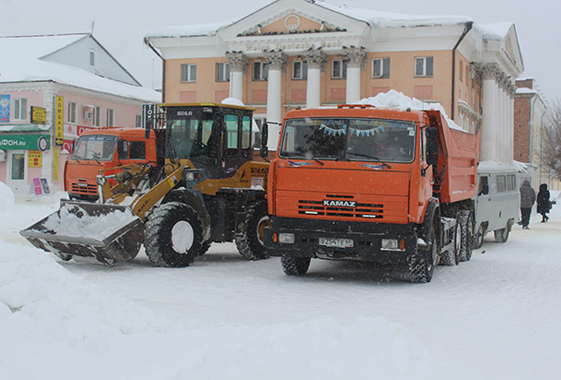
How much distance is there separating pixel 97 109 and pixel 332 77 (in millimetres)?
15655

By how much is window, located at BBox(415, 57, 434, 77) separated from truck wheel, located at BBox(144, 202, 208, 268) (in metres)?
26.4

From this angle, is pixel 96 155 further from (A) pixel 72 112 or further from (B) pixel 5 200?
(A) pixel 72 112

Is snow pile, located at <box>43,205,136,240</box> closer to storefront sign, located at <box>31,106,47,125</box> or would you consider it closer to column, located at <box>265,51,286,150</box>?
column, located at <box>265,51,286,150</box>

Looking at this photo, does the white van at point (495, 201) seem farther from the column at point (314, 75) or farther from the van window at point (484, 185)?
the column at point (314, 75)

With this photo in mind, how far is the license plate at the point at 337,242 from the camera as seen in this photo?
9883mm

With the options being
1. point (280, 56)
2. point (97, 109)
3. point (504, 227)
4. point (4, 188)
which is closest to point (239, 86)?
point (280, 56)

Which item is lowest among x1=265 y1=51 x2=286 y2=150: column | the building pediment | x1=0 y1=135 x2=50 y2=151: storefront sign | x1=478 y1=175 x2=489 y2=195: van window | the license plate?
the license plate

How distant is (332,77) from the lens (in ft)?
126

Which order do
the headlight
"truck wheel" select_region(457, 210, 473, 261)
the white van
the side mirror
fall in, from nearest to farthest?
the headlight → the side mirror → "truck wheel" select_region(457, 210, 473, 261) → the white van

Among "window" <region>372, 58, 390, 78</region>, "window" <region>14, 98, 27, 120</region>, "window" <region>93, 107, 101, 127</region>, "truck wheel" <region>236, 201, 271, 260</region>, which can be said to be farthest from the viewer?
"window" <region>93, 107, 101, 127</region>

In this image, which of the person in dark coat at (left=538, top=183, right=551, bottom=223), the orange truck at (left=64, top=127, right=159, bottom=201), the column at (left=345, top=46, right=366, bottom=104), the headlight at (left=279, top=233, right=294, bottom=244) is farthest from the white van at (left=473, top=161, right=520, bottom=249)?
the column at (left=345, top=46, right=366, bottom=104)

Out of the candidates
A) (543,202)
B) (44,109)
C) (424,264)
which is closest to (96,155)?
(424,264)

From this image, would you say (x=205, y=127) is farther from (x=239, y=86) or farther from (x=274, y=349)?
(x=239, y=86)

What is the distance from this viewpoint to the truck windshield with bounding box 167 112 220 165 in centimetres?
1281
